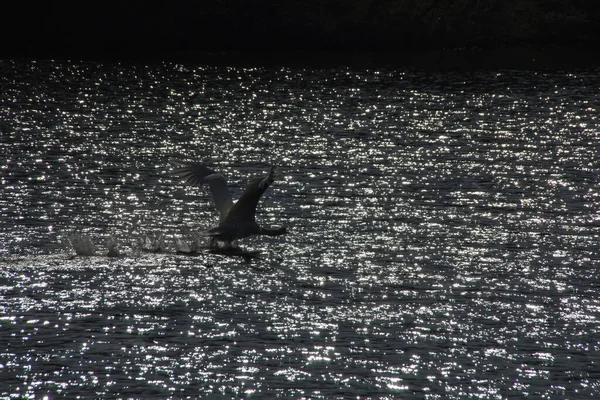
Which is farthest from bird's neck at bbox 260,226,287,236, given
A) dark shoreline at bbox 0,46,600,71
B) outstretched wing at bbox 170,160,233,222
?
dark shoreline at bbox 0,46,600,71

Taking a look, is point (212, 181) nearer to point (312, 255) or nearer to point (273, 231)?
point (273, 231)

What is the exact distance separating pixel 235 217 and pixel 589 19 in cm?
6199

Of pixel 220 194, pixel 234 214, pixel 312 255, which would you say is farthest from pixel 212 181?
pixel 312 255

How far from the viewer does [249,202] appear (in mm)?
27438

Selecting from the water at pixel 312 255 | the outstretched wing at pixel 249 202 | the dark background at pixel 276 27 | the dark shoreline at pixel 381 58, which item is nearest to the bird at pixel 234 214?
the outstretched wing at pixel 249 202

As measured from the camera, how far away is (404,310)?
73.7ft

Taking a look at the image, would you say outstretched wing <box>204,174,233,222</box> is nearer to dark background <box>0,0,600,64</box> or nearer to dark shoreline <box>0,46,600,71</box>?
dark shoreline <box>0,46,600,71</box>

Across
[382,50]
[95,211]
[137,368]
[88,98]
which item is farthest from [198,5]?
[137,368]

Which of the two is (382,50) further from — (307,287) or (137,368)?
(137,368)

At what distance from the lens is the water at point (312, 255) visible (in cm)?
1908

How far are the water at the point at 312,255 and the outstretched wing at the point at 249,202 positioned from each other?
1.33 metres

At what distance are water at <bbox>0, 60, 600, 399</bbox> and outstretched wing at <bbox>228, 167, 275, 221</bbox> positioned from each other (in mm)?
1332

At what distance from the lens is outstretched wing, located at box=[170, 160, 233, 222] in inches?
1108

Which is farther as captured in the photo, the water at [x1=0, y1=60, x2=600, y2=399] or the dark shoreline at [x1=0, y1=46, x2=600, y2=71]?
the dark shoreline at [x1=0, y1=46, x2=600, y2=71]
